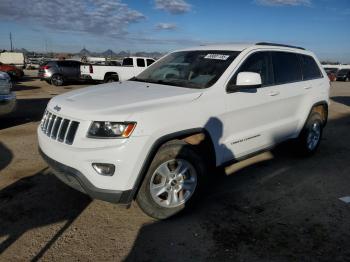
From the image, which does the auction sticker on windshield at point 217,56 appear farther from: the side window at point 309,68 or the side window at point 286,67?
the side window at point 309,68

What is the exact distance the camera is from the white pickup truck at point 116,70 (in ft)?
58.5

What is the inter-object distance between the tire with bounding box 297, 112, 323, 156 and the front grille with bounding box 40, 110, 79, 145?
12.7 feet

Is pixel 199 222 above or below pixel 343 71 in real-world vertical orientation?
below

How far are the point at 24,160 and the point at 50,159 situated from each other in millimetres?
2250

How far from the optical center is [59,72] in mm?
19797

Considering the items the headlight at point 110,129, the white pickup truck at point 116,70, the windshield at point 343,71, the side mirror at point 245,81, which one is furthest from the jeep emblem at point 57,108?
the windshield at point 343,71

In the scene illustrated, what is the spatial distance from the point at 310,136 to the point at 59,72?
1690 centimetres

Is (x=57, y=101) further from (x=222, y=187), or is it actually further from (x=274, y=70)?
(x=274, y=70)

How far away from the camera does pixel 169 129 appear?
11.2ft

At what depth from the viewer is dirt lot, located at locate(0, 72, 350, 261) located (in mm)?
3166

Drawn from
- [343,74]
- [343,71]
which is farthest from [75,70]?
[343,71]

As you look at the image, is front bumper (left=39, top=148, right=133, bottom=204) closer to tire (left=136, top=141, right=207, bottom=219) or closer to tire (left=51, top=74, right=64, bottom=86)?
tire (left=136, top=141, right=207, bottom=219)

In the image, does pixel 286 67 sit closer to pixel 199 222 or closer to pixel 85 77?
pixel 199 222

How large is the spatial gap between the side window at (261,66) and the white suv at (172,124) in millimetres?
13
